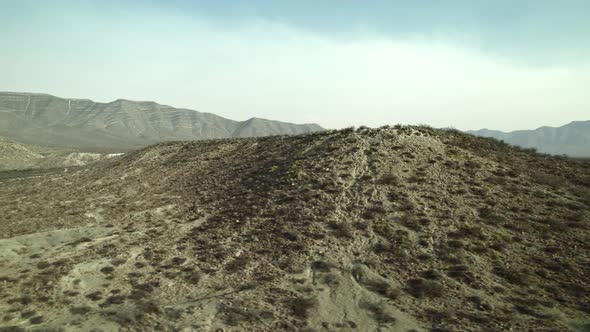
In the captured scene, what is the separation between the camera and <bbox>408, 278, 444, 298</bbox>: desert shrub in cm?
1401

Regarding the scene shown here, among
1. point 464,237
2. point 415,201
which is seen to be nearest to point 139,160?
point 415,201

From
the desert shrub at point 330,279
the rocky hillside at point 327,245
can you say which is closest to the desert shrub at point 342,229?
the rocky hillside at point 327,245

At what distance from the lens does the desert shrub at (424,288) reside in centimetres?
1401

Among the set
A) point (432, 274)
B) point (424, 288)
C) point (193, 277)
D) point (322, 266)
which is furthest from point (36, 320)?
point (432, 274)

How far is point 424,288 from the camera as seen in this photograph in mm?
14320

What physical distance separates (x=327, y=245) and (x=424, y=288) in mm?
4901

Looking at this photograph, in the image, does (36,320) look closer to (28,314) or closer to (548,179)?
(28,314)

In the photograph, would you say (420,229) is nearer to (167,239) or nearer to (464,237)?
(464,237)

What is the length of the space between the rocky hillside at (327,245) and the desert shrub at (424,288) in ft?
0.16

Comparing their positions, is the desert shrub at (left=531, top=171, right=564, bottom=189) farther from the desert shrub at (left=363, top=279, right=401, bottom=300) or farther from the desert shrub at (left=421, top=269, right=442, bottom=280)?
the desert shrub at (left=363, top=279, right=401, bottom=300)

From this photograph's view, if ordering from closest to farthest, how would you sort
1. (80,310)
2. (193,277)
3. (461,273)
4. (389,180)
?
(80,310), (461,273), (193,277), (389,180)

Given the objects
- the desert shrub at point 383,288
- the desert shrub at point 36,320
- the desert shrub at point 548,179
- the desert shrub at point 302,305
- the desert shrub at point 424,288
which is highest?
the desert shrub at point 548,179

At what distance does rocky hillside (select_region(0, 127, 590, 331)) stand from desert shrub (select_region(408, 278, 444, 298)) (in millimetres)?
50

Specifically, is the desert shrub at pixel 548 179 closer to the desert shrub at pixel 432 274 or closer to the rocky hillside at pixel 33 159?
the desert shrub at pixel 432 274
